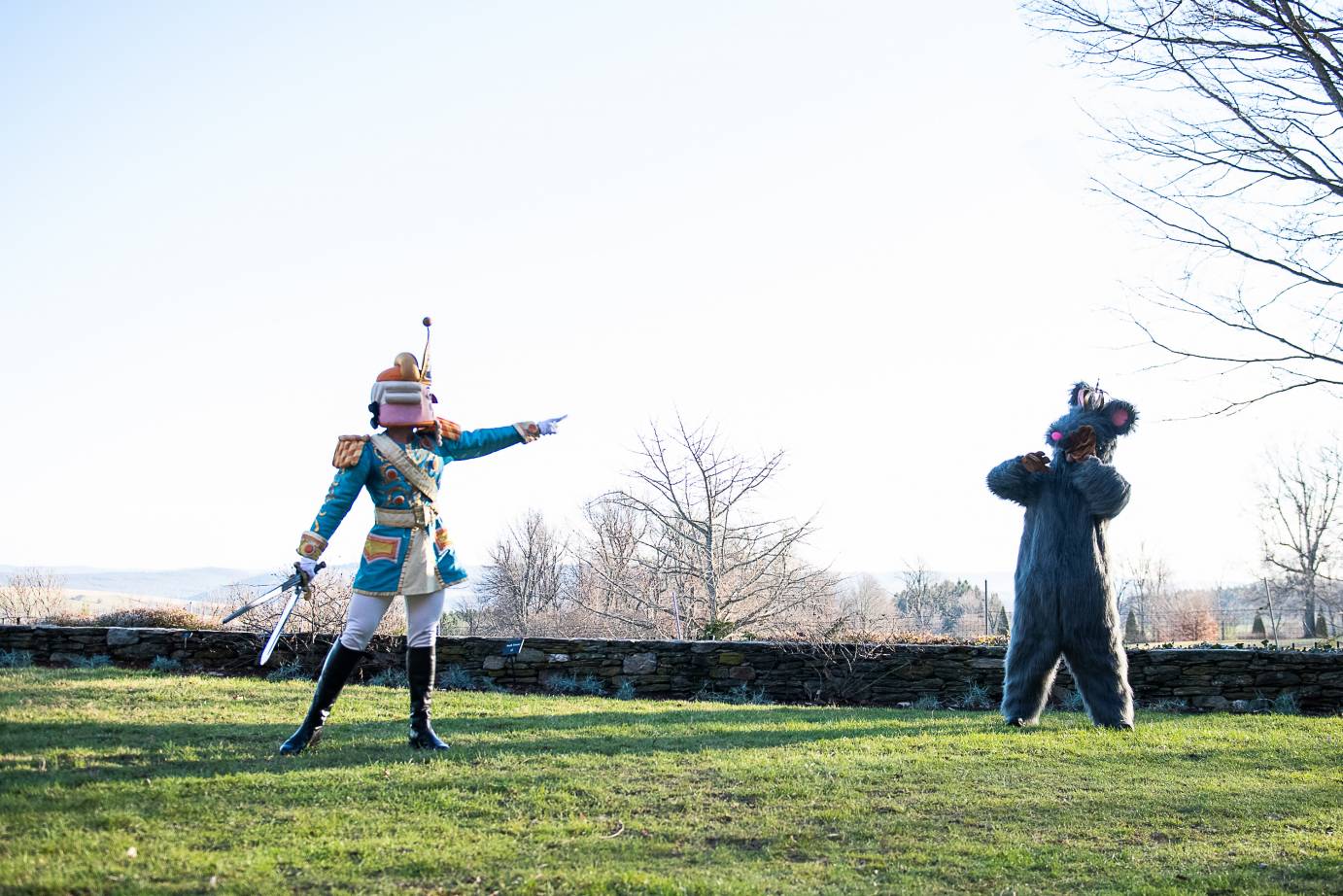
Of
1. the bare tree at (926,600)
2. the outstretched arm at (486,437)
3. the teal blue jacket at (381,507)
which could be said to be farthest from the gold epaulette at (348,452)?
the bare tree at (926,600)

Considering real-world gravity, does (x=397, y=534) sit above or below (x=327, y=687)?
above

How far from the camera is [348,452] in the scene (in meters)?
6.37

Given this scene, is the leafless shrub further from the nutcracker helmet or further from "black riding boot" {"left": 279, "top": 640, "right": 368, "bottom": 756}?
the nutcracker helmet

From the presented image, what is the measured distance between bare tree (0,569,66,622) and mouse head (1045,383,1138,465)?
22.4m

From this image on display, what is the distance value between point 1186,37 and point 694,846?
287 inches

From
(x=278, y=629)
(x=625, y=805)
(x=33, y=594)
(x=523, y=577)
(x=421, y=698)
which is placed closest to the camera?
(x=625, y=805)

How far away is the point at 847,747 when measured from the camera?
7395 mm

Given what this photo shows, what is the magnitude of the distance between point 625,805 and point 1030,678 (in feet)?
14.6

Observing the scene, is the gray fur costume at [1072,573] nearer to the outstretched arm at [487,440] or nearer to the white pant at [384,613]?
the outstretched arm at [487,440]

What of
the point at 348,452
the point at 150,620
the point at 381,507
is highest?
the point at 348,452

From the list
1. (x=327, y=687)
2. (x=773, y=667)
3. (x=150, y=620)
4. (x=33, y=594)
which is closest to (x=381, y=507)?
(x=327, y=687)

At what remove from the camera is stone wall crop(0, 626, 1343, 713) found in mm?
10938

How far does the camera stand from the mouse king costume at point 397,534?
6320 millimetres

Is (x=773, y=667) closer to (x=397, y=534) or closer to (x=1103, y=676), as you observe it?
(x=1103, y=676)
